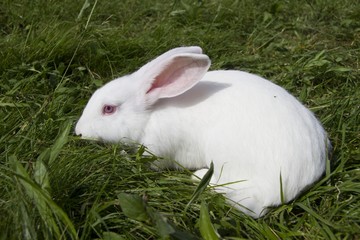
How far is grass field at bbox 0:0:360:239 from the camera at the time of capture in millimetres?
2697

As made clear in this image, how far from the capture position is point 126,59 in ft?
15.2

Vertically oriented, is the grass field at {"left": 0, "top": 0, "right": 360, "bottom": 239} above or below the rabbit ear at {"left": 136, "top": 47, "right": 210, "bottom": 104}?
below

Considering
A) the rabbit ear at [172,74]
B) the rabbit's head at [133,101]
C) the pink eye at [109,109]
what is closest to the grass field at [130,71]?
the rabbit's head at [133,101]

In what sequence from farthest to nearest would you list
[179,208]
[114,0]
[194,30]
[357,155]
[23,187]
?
[114,0], [194,30], [357,155], [179,208], [23,187]

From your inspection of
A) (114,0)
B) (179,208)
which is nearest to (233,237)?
(179,208)

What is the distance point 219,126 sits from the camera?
326cm

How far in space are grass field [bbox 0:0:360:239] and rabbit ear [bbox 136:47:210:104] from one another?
43 centimetres

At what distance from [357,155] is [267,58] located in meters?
1.60

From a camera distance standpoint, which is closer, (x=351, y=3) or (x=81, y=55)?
(x=81, y=55)

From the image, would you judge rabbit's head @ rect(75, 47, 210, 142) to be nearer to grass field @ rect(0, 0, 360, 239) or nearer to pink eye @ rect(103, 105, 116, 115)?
pink eye @ rect(103, 105, 116, 115)

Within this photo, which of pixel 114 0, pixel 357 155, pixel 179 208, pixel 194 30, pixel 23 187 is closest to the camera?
pixel 23 187

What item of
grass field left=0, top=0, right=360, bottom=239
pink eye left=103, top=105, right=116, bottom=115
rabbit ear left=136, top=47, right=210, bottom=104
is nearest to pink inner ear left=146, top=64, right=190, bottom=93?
rabbit ear left=136, top=47, right=210, bottom=104

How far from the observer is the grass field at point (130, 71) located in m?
2.70

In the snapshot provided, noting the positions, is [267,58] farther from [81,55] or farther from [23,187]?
[23,187]
